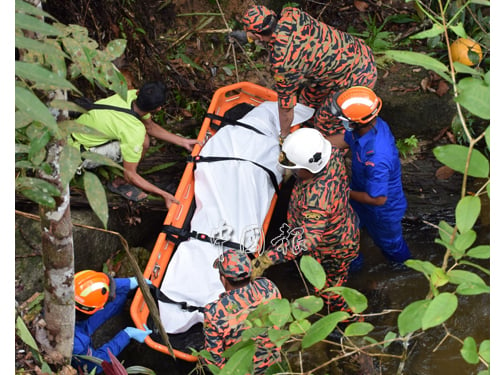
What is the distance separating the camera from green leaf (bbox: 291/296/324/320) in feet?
6.79

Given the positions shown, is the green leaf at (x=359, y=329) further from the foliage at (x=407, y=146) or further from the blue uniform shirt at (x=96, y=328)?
the foliage at (x=407, y=146)

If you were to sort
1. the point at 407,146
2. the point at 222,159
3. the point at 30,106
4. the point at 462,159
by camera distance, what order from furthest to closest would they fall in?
1. the point at 407,146
2. the point at 222,159
3. the point at 462,159
4. the point at 30,106

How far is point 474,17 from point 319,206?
323cm

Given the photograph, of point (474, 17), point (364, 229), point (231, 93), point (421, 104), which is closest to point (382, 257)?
point (364, 229)

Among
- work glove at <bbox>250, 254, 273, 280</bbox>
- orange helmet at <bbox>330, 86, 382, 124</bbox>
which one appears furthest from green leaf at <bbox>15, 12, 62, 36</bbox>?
orange helmet at <bbox>330, 86, 382, 124</bbox>

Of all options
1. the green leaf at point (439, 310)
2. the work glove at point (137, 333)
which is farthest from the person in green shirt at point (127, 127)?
the green leaf at point (439, 310)

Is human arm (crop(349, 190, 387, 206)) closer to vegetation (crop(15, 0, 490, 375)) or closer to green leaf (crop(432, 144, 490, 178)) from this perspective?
vegetation (crop(15, 0, 490, 375))

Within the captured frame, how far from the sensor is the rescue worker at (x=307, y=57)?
445 centimetres

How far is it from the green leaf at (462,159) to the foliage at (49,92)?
3.71 ft

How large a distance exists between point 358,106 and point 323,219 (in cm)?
92

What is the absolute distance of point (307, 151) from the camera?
3623mm

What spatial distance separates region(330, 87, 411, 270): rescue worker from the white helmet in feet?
1.67

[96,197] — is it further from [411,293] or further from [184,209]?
[411,293]

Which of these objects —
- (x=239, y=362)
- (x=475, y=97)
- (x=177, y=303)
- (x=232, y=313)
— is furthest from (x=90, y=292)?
(x=475, y=97)
